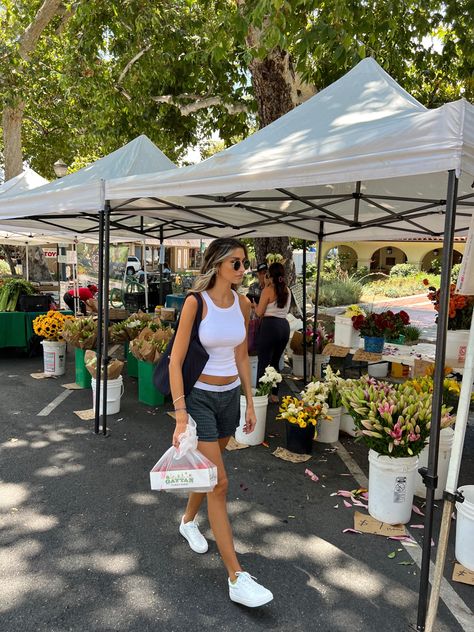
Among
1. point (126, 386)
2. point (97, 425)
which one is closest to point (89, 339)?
point (126, 386)

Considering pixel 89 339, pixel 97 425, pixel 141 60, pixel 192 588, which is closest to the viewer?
pixel 192 588

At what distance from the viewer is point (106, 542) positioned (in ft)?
9.31

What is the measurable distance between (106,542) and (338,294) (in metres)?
12.6

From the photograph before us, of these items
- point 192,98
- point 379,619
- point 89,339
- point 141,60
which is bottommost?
point 379,619

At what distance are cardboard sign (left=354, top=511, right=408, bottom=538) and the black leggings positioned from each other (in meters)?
2.45

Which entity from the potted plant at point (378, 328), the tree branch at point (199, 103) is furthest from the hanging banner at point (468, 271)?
the tree branch at point (199, 103)

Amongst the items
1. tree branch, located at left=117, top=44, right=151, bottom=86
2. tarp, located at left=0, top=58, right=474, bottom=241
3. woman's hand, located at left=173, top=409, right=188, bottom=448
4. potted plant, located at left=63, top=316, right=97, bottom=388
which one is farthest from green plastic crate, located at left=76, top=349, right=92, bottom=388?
tree branch, located at left=117, top=44, right=151, bottom=86

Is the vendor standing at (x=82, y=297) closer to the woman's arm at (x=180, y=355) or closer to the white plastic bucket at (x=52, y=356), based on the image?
the white plastic bucket at (x=52, y=356)

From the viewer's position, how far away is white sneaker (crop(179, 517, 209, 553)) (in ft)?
9.07

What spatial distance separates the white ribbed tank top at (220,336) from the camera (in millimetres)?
2402

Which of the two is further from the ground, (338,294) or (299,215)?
(299,215)

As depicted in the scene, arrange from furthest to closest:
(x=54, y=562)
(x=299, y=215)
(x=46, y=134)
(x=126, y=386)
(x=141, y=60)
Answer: (x=46, y=134) < (x=141, y=60) < (x=126, y=386) < (x=299, y=215) < (x=54, y=562)

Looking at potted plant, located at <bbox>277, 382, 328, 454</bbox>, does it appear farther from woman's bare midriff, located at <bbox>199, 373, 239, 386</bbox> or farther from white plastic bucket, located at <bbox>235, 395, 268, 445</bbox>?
woman's bare midriff, located at <bbox>199, 373, 239, 386</bbox>

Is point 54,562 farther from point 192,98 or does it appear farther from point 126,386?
point 192,98
